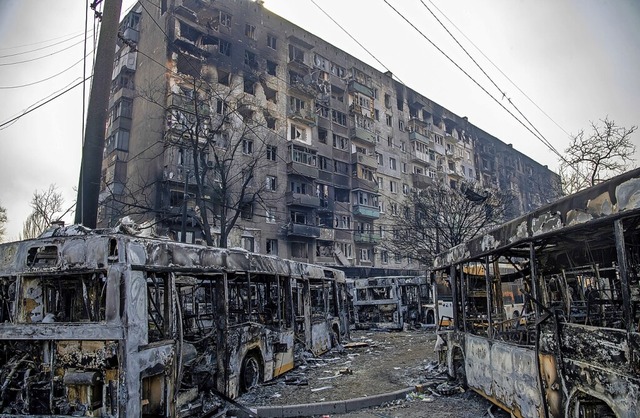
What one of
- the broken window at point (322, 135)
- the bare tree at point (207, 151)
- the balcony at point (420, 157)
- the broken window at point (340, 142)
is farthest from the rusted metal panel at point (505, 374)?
the balcony at point (420, 157)

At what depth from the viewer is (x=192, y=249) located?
6996 mm

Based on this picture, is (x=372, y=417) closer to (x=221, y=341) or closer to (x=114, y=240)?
(x=221, y=341)

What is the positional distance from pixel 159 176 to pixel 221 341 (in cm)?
2039

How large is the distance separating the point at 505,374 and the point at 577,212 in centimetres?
315

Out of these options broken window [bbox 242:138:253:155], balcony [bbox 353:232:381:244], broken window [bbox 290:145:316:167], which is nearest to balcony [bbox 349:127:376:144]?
broken window [bbox 290:145:316:167]

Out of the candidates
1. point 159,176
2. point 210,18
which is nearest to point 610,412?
point 159,176

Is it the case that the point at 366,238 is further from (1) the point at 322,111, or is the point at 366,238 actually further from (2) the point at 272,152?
(1) the point at 322,111

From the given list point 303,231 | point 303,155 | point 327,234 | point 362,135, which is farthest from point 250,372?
point 362,135

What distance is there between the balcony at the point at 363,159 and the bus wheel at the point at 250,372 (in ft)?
104

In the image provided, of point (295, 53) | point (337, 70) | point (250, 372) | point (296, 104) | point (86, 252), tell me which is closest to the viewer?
point (86, 252)

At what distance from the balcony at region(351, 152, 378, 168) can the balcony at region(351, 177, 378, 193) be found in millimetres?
1673

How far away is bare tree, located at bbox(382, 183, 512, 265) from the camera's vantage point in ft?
88.3

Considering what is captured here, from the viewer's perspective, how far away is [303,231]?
3206cm

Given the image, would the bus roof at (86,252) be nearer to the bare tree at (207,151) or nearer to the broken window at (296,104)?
the bare tree at (207,151)
